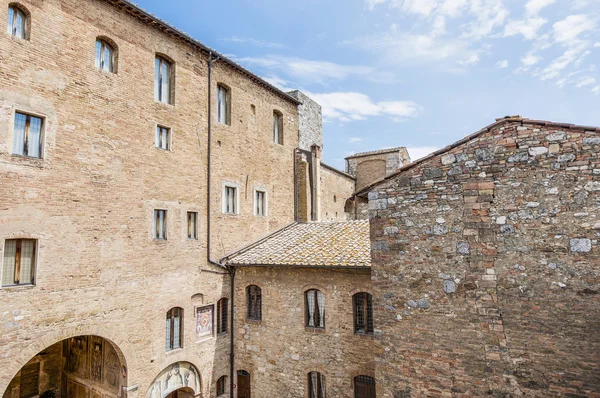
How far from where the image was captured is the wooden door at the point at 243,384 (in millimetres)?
12523

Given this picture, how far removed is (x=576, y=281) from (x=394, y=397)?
4153 millimetres

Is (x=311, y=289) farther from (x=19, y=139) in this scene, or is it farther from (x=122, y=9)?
(x=122, y=9)

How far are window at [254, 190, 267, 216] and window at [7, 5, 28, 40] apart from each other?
335 inches

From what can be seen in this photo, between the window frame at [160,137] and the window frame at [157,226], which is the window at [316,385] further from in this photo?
the window frame at [160,137]

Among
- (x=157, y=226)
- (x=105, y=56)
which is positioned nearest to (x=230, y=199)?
(x=157, y=226)

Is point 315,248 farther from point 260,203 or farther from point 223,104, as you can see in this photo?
point 223,104

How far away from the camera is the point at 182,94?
39.2ft

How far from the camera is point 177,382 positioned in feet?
36.5

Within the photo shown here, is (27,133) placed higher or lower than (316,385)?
higher

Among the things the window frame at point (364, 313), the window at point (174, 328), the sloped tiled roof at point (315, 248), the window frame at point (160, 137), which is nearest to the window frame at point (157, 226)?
the window frame at point (160, 137)

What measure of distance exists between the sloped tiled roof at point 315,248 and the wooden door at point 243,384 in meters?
3.77

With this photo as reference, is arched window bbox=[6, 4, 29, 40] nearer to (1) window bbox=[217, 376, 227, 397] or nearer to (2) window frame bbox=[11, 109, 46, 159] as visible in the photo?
(2) window frame bbox=[11, 109, 46, 159]

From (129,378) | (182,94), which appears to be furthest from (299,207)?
(129,378)

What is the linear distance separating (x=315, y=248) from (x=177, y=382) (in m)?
5.76
